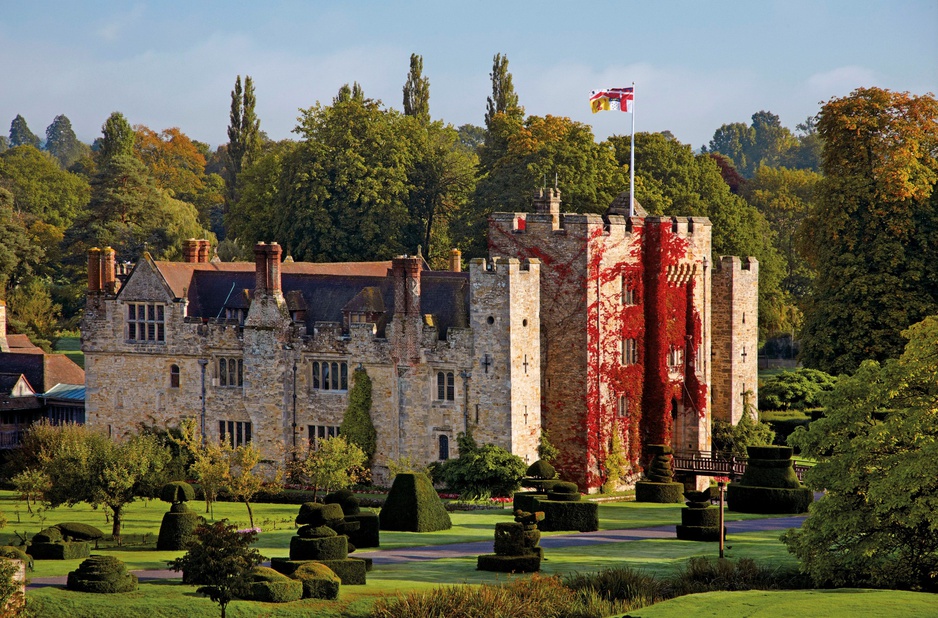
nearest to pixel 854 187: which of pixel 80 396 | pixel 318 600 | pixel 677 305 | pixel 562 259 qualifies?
pixel 677 305

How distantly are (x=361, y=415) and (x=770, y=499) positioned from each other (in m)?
18.4

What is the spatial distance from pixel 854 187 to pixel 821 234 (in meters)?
3.26

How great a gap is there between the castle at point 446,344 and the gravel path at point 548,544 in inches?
365

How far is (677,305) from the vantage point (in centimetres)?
7969

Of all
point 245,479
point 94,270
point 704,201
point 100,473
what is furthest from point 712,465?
point 94,270

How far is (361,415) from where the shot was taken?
75.7 meters

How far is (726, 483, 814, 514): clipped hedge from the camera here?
229ft

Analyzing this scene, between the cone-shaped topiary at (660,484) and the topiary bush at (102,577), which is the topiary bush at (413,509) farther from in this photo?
the topiary bush at (102,577)

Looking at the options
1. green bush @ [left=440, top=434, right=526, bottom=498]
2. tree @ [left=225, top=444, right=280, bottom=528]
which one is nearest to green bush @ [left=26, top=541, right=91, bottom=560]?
tree @ [left=225, top=444, right=280, bottom=528]

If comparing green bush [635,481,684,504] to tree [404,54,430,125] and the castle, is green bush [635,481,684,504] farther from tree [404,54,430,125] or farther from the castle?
tree [404,54,430,125]

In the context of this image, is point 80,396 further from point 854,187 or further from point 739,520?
point 854,187

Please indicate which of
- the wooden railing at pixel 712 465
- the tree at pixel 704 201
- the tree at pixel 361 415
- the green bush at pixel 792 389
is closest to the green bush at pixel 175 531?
the tree at pixel 361 415

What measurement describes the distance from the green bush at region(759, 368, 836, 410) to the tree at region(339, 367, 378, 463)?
88.4 feet

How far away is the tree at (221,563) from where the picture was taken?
162ft
